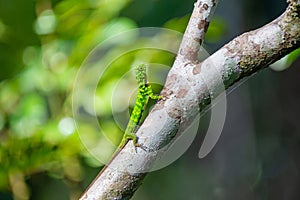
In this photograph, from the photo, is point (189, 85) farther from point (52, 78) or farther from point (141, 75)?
point (52, 78)

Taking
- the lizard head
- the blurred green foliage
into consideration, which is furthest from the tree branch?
the blurred green foliage

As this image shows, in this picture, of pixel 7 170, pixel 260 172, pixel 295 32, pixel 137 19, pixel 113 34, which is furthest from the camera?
pixel 260 172

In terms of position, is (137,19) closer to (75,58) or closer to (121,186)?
(75,58)

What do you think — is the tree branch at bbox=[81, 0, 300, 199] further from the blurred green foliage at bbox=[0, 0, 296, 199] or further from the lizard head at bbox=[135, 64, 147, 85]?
the blurred green foliage at bbox=[0, 0, 296, 199]

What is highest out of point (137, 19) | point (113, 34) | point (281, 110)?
point (137, 19)

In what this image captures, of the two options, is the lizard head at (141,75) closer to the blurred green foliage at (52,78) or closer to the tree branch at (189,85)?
the tree branch at (189,85)

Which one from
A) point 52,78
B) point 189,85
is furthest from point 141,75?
point 52,78

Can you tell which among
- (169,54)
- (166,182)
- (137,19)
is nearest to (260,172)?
(166,182)

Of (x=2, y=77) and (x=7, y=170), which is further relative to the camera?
(x=2, y=77)
